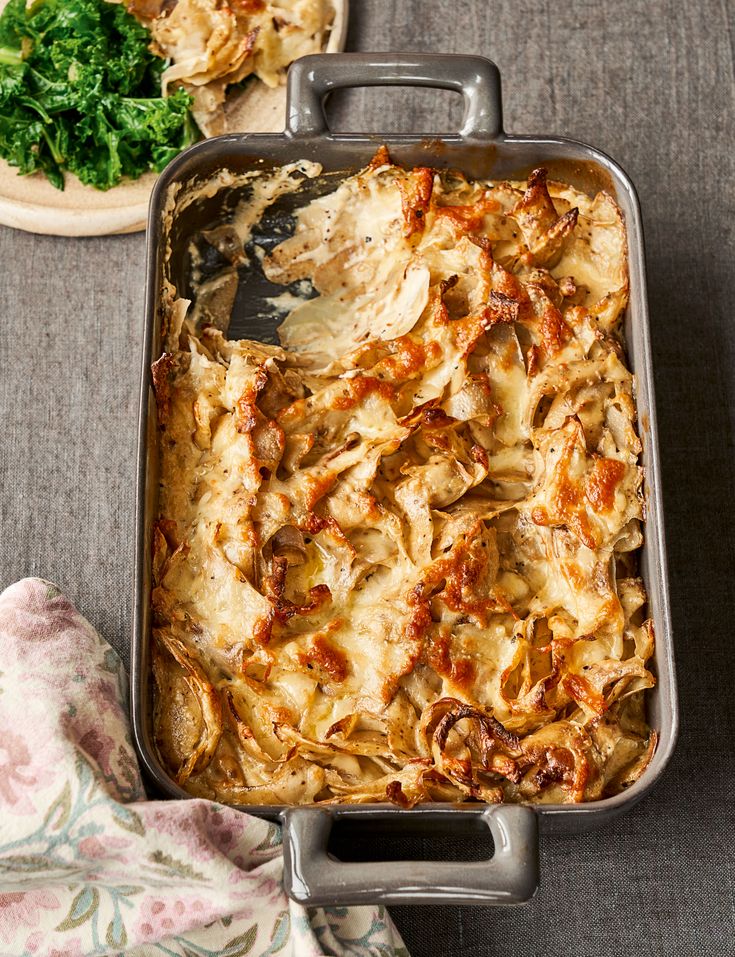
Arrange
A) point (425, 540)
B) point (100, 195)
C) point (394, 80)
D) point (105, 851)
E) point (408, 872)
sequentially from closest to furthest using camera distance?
point (408, 872)
point (105, 851)
point (425, 540)
point (394, 80)
point (100, 195)

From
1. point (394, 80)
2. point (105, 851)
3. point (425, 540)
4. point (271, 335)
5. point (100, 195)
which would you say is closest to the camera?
point (105, 851)

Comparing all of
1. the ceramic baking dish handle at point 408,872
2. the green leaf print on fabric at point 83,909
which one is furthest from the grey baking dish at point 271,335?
the green leaf print on fabric at point 83,909

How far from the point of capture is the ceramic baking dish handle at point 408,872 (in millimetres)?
1568

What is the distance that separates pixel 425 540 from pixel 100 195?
106 cm

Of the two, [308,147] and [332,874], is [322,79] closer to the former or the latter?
[308,147]

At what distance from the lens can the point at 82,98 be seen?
229cm

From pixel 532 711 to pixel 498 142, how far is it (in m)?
1.01

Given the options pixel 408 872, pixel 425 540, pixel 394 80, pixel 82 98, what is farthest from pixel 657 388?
pixel 82 98

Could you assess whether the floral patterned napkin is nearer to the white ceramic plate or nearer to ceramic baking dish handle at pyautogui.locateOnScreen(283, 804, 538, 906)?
ceramic baking dish handle at pyautogui.locateOnScreen(283, 804, 538, 906)

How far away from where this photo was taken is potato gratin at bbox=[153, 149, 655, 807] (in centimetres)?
178

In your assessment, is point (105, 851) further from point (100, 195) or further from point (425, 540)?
point (100, 195)

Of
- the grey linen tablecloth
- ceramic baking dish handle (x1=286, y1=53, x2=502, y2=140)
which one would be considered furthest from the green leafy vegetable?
ceramic baking dish handle (x1=286, y1=53, x2=502, y2=140)

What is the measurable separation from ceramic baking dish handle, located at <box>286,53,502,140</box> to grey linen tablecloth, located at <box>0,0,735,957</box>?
401 mm

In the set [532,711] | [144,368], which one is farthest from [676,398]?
[144,368]
